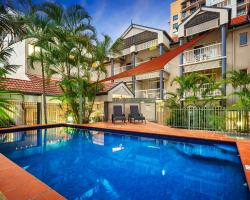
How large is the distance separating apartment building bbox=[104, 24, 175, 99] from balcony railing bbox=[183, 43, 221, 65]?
94.1 inches

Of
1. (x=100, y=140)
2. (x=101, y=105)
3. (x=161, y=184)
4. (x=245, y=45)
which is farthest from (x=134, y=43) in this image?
(x=161, y=184)

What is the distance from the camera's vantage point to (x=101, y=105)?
14.9 meters

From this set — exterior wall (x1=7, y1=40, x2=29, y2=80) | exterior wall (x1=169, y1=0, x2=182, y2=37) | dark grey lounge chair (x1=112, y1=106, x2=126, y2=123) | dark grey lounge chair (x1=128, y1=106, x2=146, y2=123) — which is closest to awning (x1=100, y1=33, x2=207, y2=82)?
dark grey lounge chair (x1=112, y1=106, x2=126, y2=123)

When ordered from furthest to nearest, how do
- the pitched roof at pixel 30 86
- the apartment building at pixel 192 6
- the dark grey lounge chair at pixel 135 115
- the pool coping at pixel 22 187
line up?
1. the apartment building at pixel 192 6
2. the dark grey lounge chair at pixel 135 115
3. the pitched roof at pixel 30 86
4. the pool coping at pixel 22 187

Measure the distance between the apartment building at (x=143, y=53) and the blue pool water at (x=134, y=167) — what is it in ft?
34.1

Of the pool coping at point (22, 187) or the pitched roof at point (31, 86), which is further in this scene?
the pitched roof at point (31, 86)

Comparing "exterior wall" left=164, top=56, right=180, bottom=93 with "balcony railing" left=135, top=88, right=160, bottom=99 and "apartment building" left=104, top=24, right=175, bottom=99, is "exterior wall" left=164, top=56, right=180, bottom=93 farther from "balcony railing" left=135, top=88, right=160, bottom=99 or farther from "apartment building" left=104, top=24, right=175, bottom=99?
"balcony railing" left=135, top=88, right=160, bottom=99

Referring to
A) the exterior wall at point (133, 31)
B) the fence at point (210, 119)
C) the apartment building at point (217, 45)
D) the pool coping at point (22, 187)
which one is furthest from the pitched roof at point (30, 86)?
the apartment building at point (217, 45)

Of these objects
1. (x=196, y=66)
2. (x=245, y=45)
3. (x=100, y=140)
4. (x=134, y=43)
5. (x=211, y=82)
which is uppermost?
(x=134, y=43)

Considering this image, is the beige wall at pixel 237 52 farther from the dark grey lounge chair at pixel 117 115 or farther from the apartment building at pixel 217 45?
the dark grey lounge chair at pixel 117 115

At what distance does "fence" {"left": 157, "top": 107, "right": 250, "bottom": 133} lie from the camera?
812 centimetres

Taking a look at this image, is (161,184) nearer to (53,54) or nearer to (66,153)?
(66,153)

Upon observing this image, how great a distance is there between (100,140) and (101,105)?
6.73m

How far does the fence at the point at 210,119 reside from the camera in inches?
320
